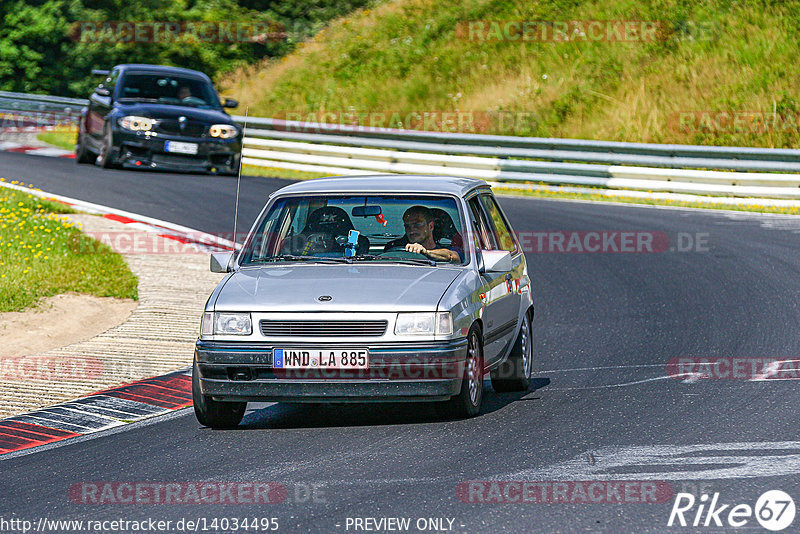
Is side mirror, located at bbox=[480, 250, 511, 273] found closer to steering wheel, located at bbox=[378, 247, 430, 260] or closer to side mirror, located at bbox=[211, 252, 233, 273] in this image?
steering wheel, located at bbox=[378, 247, 430, 260]

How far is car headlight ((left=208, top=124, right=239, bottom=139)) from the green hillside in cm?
887

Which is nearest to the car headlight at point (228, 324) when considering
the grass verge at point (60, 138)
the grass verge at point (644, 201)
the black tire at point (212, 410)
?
the black tire at point (212, 410)

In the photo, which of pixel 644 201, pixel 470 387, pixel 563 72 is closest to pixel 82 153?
pixel 644 201

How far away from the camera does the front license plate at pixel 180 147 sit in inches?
832

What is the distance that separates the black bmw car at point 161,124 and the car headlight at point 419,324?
46.9ft

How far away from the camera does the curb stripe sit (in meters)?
8.06

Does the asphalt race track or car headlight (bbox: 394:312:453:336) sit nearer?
the asphalt race track

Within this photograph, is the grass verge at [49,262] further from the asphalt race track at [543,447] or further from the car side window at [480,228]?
the car side window at [480,228]

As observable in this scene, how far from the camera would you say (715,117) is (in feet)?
86.7

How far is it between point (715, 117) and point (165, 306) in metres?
17.1

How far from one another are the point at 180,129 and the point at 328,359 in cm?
1435

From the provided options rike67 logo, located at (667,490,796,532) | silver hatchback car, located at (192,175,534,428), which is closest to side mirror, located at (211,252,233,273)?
silver hatchback car, located at (192,175,534,428)

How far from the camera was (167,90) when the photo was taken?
73.6 feet

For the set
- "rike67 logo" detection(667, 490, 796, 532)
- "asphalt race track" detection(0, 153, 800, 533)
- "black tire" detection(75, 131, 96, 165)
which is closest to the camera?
"rike67 logo" detection(667, 490, 796, 532)
